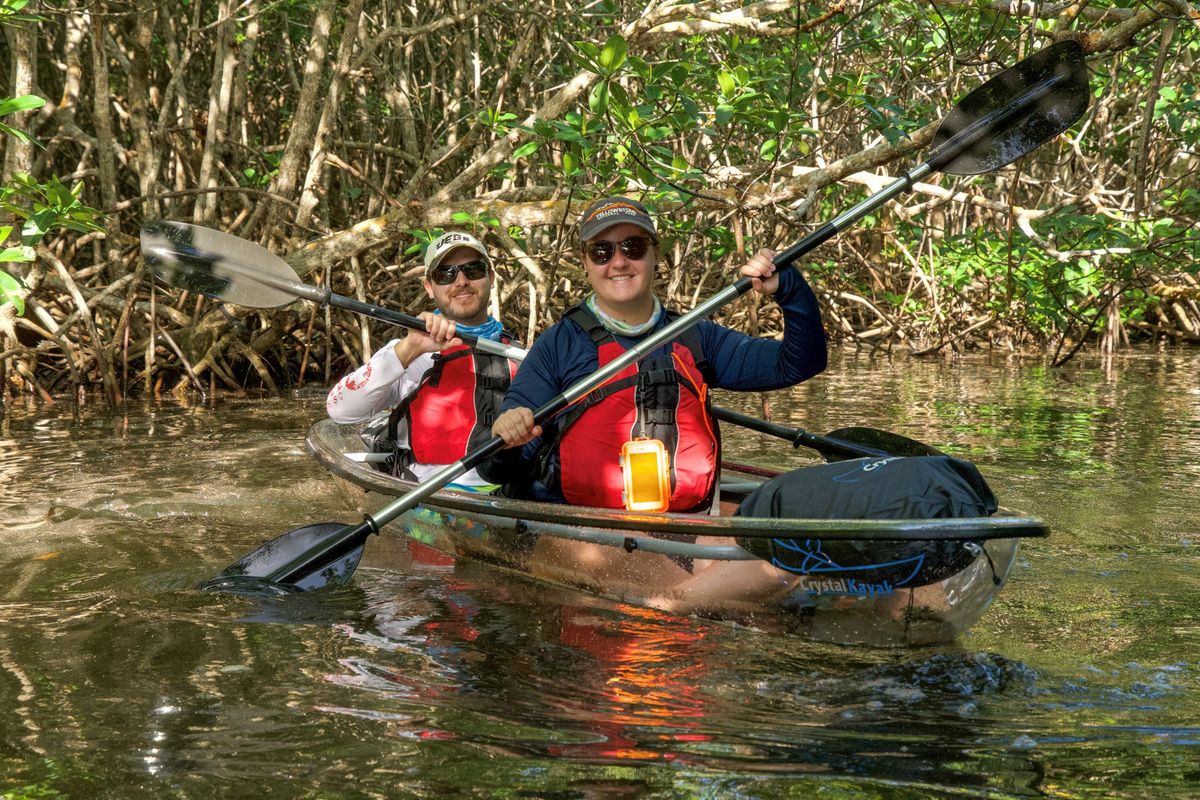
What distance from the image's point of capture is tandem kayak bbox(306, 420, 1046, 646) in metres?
2.72

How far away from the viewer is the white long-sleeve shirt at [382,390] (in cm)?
430

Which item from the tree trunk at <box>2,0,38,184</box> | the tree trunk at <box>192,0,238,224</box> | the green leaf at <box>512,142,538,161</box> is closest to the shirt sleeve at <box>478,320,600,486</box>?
the green leaf at <box>512,142,538,161</box>

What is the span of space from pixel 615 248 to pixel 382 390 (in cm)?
129

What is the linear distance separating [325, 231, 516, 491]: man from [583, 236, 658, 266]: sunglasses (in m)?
0.96

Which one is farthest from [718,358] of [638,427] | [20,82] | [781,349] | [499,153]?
[20,82]

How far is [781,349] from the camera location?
11.4ft

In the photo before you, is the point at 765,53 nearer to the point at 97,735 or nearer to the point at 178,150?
the point at 178,150

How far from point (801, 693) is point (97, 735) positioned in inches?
54.4

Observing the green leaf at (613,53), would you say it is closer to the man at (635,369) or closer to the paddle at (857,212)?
the paddle at (857,212)

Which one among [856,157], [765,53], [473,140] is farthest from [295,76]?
[856,157]

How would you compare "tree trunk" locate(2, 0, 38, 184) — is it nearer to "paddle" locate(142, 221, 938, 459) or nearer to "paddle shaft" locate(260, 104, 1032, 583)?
"paddle" locate(142, 221, 938, 459)

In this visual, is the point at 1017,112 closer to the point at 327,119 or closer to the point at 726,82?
the point at 726,82

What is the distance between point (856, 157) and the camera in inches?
247

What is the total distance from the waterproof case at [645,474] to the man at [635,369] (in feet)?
0.22
